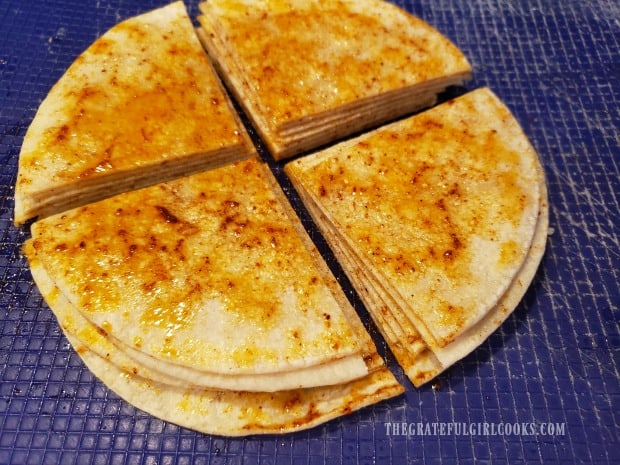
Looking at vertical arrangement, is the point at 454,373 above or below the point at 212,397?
below

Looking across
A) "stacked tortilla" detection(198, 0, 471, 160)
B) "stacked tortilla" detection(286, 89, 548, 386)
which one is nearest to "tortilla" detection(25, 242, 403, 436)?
"stacked tortilla" detection(286, 89, 548, 386)

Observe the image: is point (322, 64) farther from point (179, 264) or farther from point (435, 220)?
point (179, 264)

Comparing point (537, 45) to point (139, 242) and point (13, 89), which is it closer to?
point (139, 242)

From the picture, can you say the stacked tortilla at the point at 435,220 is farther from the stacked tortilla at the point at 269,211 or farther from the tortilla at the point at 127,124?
the tortilla at the point at 127,124

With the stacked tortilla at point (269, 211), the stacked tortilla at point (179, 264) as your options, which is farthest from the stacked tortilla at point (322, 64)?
the stacked tortilla at point (179, 264)

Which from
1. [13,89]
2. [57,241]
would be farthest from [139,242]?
[13,89]

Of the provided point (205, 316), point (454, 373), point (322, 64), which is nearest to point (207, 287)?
point (205, 316)
